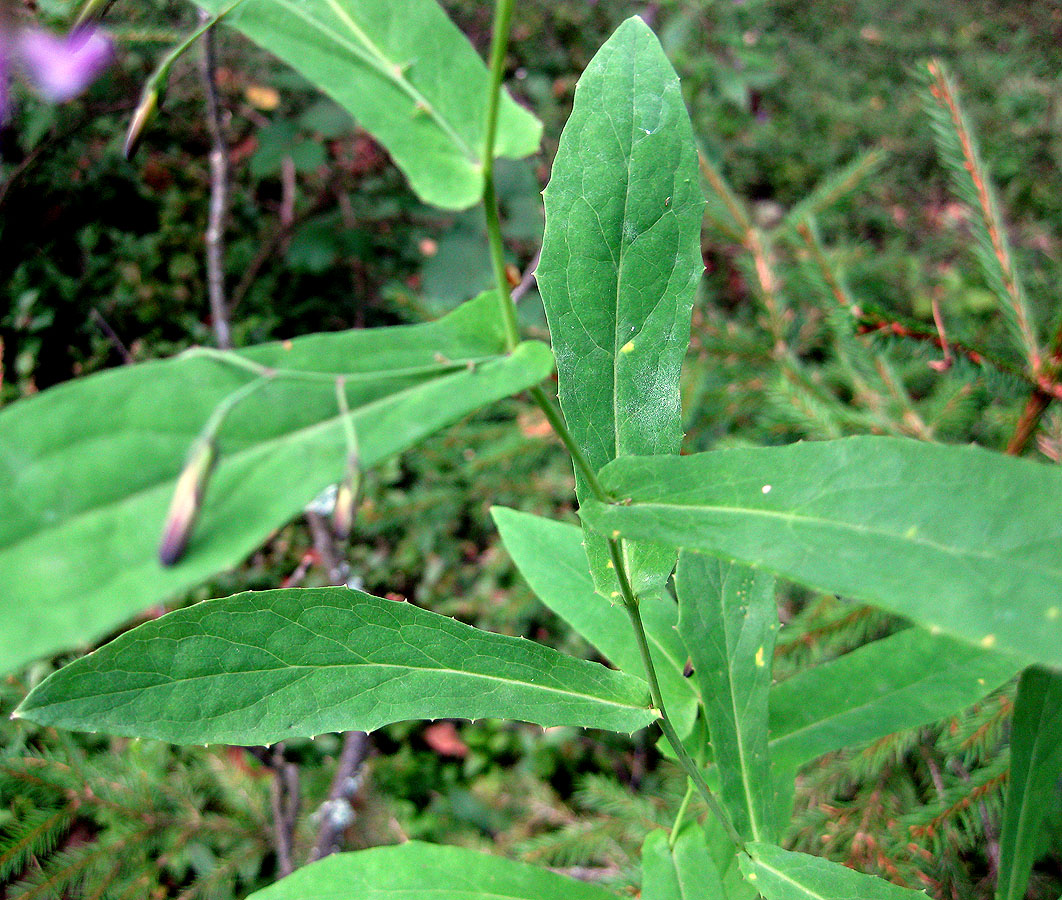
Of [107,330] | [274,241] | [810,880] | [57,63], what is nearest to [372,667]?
[810,880]

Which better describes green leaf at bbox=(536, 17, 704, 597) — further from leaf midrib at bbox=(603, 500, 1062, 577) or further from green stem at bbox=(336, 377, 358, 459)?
green stem at bbox=(336, 377, 358, 459)

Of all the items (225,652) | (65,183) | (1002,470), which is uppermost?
(65,183)

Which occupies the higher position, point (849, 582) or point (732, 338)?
point (849, 582)

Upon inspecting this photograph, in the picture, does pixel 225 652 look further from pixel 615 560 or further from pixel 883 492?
pixel 883 492

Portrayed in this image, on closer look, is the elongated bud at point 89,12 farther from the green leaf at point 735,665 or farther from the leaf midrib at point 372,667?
the green leaf at point 735,665

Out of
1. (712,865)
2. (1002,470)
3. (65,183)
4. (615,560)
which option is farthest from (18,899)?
(65,183)

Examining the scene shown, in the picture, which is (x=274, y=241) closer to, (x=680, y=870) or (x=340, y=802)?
(x=340, y=802)
